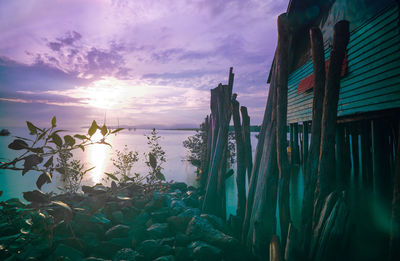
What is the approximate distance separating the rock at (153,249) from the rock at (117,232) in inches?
23.0

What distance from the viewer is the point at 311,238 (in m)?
2.41

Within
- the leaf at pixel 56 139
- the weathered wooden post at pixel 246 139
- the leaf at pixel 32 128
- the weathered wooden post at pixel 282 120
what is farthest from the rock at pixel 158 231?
the leaf at pixel 32 128

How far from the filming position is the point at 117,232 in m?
3.45

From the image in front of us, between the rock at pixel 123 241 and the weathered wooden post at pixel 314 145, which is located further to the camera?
the rock at pixel 123 241

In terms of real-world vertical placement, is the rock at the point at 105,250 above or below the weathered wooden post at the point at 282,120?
below

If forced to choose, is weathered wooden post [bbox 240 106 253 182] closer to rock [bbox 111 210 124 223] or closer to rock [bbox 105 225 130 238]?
rock [bbox 105 225 130 238]

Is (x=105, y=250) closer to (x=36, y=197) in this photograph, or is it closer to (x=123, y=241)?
A: (x=123, y=241)

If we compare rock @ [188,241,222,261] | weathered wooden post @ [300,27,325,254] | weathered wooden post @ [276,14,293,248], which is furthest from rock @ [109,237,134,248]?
weathered wooden post @ [300,27,325,254]

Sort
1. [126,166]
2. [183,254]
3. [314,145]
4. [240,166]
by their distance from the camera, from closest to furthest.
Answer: [314,145]
[183,254]
[240,166]
[126,166]

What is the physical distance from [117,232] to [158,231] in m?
0.67

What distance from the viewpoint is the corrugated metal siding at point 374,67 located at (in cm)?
452

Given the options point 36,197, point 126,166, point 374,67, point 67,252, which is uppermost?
point 374,67

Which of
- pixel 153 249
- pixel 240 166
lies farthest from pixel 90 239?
pixel 240 166

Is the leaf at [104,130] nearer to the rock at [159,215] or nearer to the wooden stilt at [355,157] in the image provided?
the rock at [159,215]
